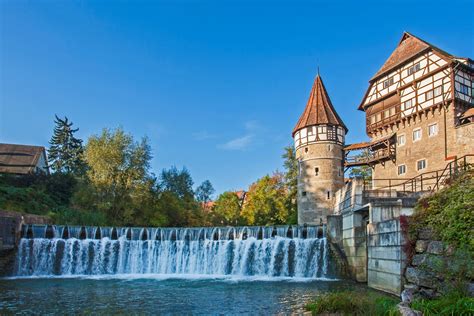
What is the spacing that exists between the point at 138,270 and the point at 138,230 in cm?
262

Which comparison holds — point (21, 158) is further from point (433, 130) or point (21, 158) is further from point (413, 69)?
point (433, 130)

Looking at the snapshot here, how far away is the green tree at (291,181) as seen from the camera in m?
43.5

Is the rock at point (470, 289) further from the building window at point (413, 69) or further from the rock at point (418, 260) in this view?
the building window at point (413, 69)

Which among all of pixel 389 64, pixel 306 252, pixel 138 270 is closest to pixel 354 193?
pixel 306 252

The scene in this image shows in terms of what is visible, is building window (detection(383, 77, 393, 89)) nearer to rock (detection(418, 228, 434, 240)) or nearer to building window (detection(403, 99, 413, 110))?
building window (detection(403, 99, 413, 110))

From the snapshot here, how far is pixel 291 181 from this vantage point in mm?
45281

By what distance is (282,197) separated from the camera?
44.2 m

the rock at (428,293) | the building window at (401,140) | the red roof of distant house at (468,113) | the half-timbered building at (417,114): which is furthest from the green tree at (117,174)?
the rock at (428,293)

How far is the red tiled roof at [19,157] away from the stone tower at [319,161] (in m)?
28.5

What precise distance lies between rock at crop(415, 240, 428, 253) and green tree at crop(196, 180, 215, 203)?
60.1m

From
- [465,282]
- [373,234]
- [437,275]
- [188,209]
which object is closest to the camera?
[465,282]

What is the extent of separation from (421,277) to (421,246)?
3.33 ft

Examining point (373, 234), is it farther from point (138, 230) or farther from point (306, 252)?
point (138, 230)

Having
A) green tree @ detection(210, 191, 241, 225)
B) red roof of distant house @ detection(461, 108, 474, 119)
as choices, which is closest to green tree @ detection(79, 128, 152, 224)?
green tree @ detection(210, 191, 241, 225)
